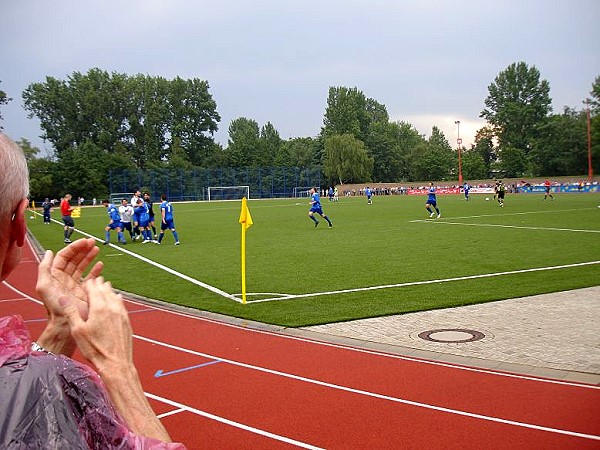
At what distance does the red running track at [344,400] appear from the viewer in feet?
16.9

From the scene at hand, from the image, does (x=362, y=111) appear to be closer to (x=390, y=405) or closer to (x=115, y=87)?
(x=115, y=87)

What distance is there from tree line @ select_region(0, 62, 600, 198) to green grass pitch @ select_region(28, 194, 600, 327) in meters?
64.0

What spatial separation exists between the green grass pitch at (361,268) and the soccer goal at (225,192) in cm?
6111

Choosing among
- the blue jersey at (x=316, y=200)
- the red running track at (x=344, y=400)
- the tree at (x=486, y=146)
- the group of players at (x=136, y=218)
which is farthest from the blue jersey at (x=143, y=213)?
the tree at (x=486, y=146)

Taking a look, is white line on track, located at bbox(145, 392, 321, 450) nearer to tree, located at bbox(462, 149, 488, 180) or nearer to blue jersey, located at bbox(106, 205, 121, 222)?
blue jersey, located at bbox(106, 205, 121, 222)

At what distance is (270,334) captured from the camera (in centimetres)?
888

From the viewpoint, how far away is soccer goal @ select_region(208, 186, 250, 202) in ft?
287

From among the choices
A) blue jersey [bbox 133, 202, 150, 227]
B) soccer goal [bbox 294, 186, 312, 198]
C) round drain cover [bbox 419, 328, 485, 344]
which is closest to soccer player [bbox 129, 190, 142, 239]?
blue jersey [bbox 133, 202, 150, 227]

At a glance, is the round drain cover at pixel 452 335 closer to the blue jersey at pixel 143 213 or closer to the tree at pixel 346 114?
the blue jersey at pixel 143 213

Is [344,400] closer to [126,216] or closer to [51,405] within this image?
[51,405]

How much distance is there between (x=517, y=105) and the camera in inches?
4227

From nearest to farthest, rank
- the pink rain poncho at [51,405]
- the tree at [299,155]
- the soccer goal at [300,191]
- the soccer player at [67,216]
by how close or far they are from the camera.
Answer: the pink rain poncho at [51,405]
the soccer player at [67,216]
the soccer goal at [300,191]
the tree at [299,155]

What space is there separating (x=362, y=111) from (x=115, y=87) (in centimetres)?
4691

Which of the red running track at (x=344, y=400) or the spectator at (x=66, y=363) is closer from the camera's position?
the spectator at (x=66, y=363)
